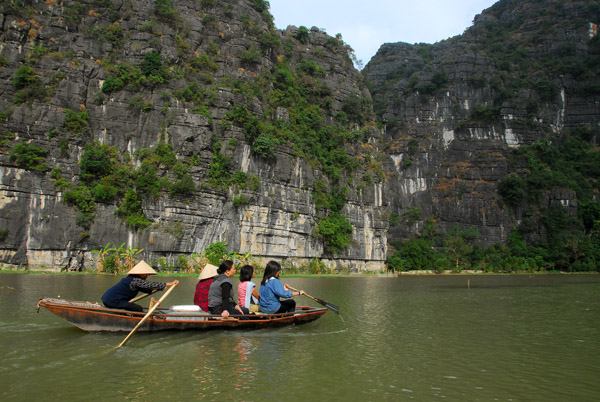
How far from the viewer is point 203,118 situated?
40.3m

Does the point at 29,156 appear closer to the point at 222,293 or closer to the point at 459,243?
the point at 222,293

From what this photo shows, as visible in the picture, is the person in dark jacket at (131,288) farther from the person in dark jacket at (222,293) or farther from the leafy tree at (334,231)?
the leafy tree at (334,231)

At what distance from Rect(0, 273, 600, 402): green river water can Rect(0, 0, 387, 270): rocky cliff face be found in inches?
1008

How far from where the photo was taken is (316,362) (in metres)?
7.27

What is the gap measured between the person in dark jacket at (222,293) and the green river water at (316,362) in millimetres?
531

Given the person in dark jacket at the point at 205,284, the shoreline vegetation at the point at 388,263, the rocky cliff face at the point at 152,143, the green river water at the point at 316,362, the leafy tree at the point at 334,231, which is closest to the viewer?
the green river water at the point at 316,362

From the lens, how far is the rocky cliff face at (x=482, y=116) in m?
69.7

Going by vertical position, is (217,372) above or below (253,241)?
below

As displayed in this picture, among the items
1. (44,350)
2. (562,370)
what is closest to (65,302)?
(44,350)

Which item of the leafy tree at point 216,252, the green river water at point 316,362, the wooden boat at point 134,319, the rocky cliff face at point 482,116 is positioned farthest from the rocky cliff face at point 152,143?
the wooden boat at point 134,319

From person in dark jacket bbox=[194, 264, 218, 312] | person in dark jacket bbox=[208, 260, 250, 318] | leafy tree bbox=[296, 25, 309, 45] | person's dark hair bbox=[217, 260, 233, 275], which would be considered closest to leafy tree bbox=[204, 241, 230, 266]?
person in dark jacket bbox=[194, 264, 218, 312]

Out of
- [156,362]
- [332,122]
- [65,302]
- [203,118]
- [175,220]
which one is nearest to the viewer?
[156,362]

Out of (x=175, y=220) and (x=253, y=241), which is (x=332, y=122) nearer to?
(x=253, y=241)

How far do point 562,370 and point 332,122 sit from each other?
50410mm
